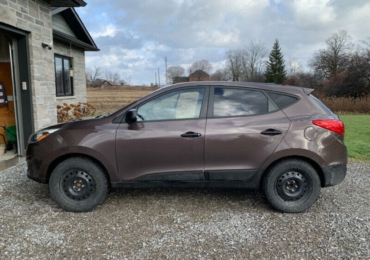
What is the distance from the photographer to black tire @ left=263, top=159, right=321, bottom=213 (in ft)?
11.2

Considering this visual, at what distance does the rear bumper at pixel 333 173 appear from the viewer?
11.2 feet

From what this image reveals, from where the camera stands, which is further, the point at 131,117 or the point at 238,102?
the point at 238,102

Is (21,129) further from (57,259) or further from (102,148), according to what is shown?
(57,259)

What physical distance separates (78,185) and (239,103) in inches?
92.1

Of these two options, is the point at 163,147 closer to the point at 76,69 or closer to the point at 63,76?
the point at 63,76

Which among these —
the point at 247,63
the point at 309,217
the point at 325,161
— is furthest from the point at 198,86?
the point at 247,63

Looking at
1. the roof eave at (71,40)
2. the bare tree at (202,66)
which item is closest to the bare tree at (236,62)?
the bare tree at (202,66)

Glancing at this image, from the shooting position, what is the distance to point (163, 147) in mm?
3414

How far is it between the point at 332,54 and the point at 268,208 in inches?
1852

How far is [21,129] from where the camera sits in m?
6.21

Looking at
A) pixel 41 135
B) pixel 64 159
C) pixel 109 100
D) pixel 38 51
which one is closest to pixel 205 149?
pixel 64 159

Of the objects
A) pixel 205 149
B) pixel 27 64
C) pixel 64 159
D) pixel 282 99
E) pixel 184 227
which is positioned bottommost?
pixel 184 227

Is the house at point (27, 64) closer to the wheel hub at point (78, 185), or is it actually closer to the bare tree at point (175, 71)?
the wheel hub at point (78, 185)

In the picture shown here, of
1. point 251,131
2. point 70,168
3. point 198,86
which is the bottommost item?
point 70,168
